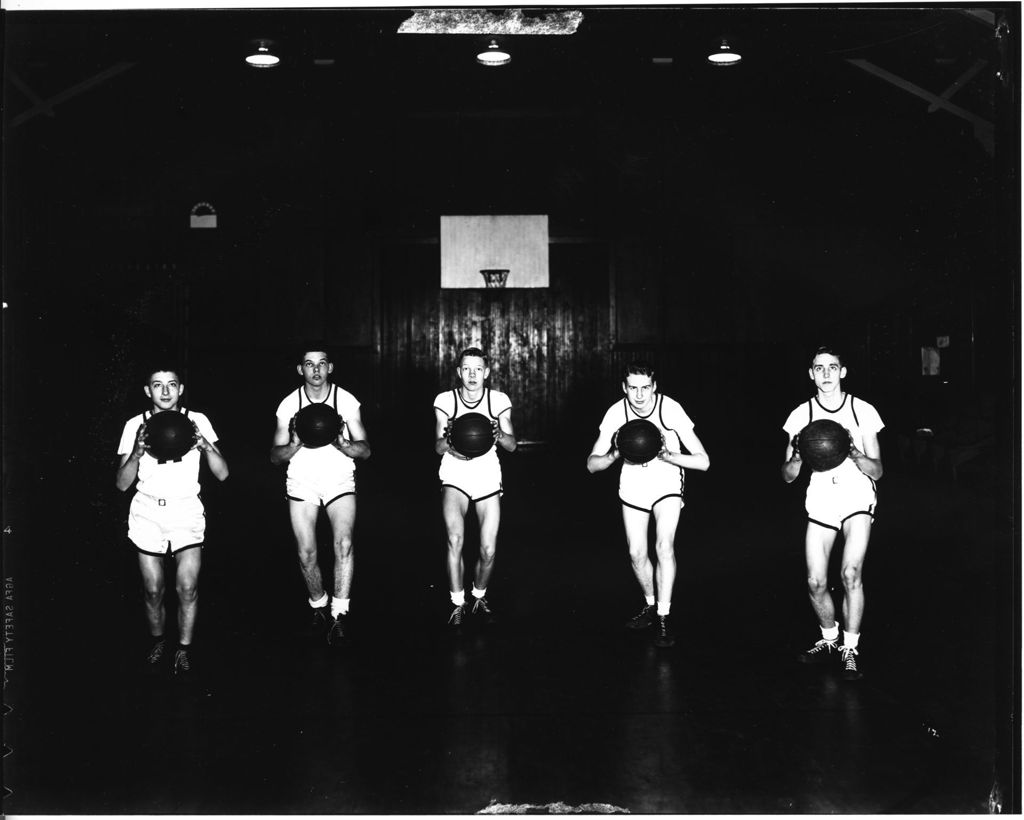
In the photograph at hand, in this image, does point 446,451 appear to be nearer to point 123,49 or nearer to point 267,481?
point 123,49

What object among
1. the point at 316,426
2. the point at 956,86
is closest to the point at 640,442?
the point at 316,426

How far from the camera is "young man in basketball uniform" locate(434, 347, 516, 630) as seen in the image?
5273 mm

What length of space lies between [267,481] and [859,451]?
8.44 meters

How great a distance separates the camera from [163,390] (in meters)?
4.48

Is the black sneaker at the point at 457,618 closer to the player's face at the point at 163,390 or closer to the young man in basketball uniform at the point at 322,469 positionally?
the young man in basketball uniform at the point at 322,469

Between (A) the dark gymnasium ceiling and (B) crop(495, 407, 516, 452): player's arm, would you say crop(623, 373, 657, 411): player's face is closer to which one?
(B) crop(495, 407, 516, 452): player's arm

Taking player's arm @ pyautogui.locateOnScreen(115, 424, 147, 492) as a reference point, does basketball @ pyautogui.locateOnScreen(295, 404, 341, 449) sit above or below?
above

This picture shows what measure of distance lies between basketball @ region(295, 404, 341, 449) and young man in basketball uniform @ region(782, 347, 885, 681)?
249 cm

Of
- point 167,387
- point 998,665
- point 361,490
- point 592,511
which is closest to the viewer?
point 998,665

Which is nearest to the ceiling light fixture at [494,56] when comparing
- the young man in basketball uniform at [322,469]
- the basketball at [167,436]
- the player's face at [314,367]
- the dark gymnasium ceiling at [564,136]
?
the dark gymnasium ceiling at [564,136]

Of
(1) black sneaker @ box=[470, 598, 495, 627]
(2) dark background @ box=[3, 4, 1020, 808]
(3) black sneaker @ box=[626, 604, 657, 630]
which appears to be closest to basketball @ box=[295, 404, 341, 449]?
(1) black sneaker @ box=[470, 598, 495, 627]

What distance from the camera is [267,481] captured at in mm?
11344

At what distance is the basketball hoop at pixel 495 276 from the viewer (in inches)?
450

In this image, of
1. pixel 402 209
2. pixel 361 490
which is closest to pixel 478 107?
pixel 402 209
